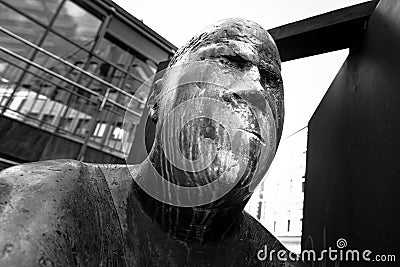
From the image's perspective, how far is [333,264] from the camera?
117 centimetres

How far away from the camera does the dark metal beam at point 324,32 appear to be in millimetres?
1279

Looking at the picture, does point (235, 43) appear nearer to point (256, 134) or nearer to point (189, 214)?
point (256, 134)

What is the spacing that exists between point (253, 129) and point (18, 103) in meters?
3.69

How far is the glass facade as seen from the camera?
3.79 metres

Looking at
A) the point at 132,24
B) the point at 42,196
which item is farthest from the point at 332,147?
the point at 132,24

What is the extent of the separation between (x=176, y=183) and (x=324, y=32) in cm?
98

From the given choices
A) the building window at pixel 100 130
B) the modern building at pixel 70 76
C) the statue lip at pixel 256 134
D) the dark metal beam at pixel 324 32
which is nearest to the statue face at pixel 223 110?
the statue lip at pixel 256 134

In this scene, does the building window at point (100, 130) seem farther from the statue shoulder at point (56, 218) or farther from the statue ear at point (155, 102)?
the statue shoulder at point (56, 218)

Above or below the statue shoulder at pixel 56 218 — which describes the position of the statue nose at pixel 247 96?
above

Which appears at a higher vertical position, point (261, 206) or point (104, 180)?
point (261, 206)

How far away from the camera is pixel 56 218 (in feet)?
1.67

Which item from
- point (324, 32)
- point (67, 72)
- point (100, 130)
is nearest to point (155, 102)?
point (324, 32)

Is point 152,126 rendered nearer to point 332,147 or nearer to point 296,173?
point 332,147

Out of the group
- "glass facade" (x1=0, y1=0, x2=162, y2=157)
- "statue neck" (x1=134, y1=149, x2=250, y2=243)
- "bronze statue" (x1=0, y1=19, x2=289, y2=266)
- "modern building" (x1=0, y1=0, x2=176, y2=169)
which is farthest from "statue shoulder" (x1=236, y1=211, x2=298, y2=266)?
"glass facade" (x1=0, y1=0, x2=162, y2=157)
